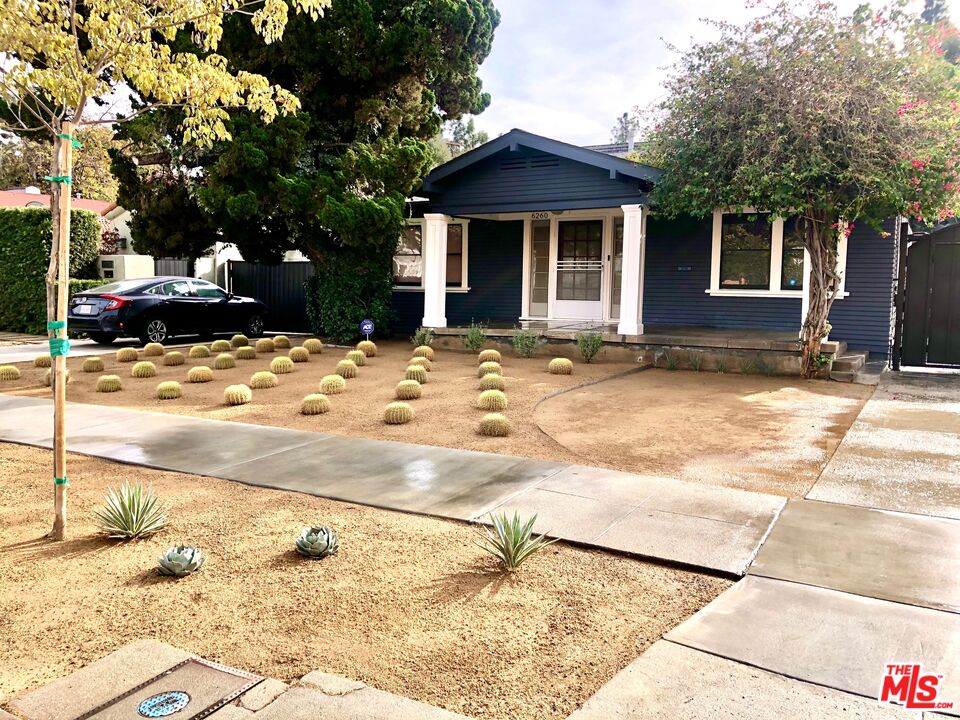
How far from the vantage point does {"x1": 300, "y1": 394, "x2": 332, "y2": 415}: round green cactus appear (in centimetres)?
844

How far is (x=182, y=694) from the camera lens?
8.95ft

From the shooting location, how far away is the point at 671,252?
50.0 ft

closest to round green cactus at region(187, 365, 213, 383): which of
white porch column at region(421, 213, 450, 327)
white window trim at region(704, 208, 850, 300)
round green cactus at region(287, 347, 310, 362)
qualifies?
round green cactus at region(287, 347, 310, 362)

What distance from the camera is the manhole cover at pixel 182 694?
261 cm

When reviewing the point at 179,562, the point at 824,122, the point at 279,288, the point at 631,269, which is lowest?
the point at 179,562

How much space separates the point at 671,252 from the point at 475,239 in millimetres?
4625

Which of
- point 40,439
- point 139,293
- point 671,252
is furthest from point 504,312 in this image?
point 40,439

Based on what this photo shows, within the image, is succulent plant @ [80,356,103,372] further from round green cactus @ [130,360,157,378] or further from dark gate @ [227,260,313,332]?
dark gate @ [227,260,313,332]

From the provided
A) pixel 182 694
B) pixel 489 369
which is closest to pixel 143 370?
pixel 489 369

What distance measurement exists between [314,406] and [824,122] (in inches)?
304

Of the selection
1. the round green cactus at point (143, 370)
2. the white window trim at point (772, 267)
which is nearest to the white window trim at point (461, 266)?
the white window trim at point (772, 267)

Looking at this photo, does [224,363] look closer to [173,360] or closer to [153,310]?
[173,360]

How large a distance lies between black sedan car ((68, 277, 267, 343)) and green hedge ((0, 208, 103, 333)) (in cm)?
300

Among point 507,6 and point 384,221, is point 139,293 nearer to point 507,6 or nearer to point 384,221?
point 384,221
